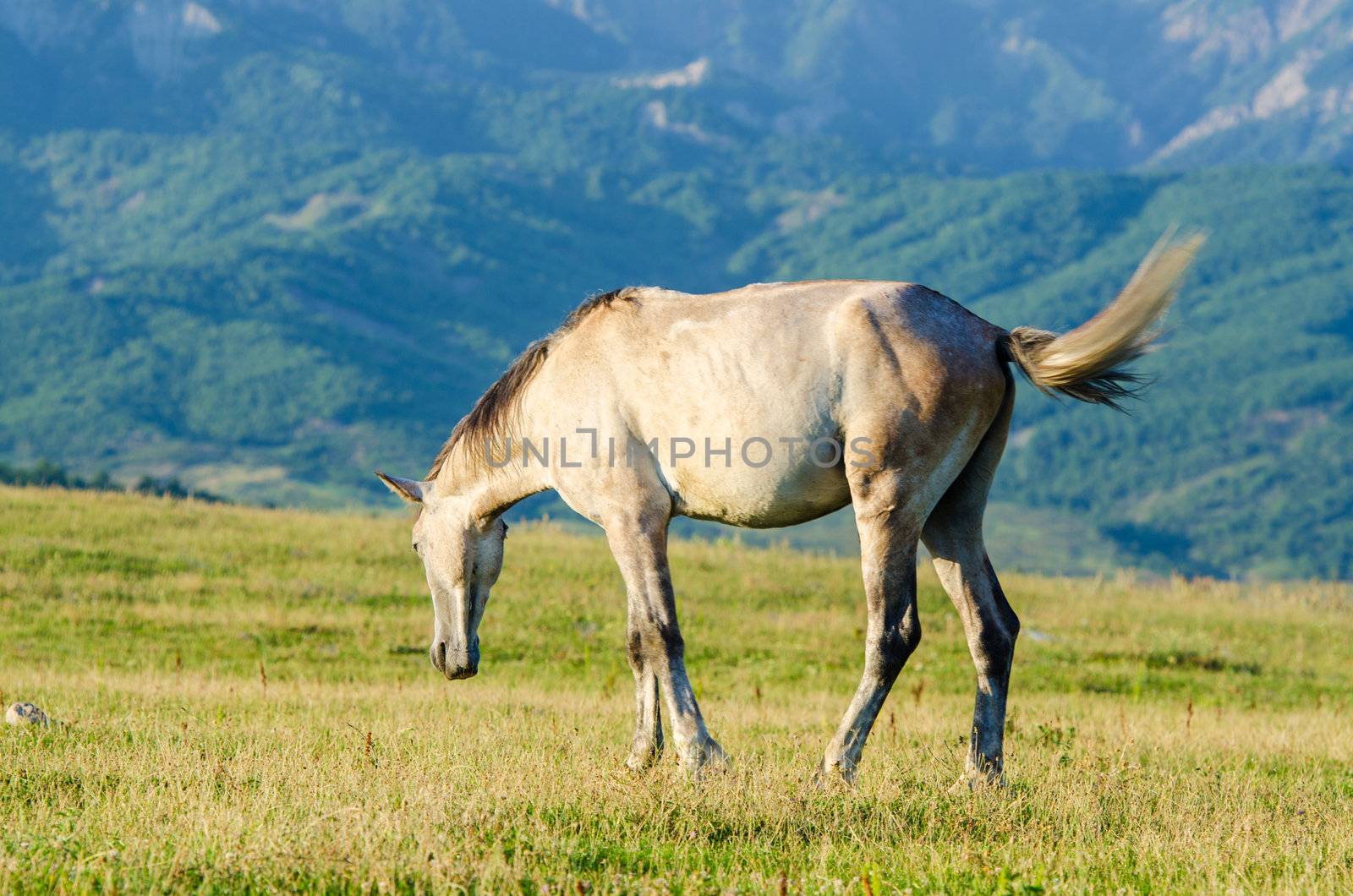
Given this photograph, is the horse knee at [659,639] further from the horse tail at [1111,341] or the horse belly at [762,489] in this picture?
the horse tail at [1111,341]

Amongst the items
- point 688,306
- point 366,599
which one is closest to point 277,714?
point 688,306

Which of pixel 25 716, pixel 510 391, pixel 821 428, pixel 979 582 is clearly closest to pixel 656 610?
pixel 821 428

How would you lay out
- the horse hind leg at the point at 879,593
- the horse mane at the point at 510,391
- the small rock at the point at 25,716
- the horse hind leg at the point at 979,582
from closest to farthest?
1. the horse hind leg at the point at 879,593
2. the horse hind leg at the point at 979,582
3. the horse mane at the point at 510,391
4. the small rock at the point at 25,716

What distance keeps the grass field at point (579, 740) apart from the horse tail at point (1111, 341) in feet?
7.30

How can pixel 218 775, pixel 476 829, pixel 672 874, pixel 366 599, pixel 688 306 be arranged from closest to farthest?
pixel 672 874
pixel 476 829
pixel 218 775
pixel 688 306
pixel 366 599

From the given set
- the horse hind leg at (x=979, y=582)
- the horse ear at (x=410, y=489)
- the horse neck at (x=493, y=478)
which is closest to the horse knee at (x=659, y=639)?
the horse neck at (x=493, y=478)

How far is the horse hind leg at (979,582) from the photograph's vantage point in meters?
8.20

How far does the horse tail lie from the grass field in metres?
2.22

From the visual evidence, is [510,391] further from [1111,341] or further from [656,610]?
[1111,341]

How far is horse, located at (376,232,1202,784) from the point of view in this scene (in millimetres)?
7684

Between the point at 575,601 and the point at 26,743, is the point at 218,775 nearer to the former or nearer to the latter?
the point at 26,743

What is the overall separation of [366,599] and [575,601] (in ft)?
10.2

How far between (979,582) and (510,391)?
3037mm

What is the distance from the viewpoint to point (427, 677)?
15477 millimetres
